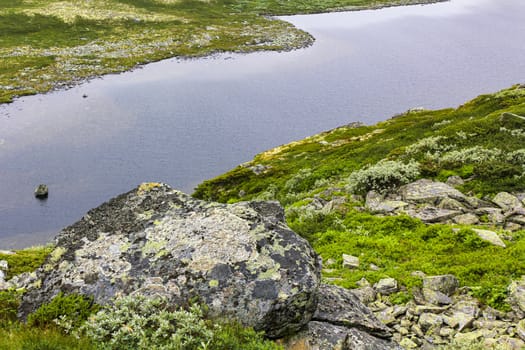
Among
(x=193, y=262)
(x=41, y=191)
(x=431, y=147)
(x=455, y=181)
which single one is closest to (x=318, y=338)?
(x=193, y=262)

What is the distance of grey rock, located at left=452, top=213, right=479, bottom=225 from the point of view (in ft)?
57.5

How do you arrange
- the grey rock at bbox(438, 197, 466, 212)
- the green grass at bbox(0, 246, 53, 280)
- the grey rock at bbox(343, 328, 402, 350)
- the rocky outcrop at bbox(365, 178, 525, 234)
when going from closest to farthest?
the grey rock at bbox(343, 328, 402, 350) → the green grass at bbox(0, 246, 53, 280) → the rocky outcrop at bbox(365, 178, 525, 234) → the grey rock at bbox(438, 197, 466, 212)

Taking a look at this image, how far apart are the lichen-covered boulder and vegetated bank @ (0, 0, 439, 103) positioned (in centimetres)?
8593

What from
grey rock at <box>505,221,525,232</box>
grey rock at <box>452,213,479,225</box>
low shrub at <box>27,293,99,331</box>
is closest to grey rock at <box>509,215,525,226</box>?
grey rock at <box>505,221,525,232</box>

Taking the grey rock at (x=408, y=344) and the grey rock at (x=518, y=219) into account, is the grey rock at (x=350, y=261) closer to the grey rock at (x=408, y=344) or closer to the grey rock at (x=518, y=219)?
the grey rock at (x=408, y=344)

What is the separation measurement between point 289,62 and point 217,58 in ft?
69.6

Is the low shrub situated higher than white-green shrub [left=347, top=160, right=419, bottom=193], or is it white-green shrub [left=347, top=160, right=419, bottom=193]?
the low shrub

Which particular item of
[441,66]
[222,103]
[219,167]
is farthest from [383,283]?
[441,66]

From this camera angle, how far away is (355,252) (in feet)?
54.0

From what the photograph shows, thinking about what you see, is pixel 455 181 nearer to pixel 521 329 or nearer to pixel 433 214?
pixel 433 214

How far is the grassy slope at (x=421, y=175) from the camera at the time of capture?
1399cm

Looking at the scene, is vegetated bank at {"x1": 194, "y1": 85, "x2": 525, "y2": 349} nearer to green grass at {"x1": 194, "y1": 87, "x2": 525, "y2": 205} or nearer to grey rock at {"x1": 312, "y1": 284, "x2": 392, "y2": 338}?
green grass at {"x1": 194, "y1": 87, "x2": 525, "y2": 205}

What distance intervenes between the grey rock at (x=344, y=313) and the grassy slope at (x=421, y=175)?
155 inches

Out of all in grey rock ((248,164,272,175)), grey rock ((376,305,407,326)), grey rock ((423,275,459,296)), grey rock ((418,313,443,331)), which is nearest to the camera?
grey rock ((418,313,443,331))
